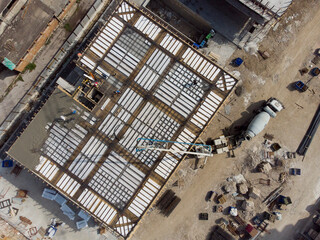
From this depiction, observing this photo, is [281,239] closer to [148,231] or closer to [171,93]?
[148,231]

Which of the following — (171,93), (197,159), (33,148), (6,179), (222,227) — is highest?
(171,93)

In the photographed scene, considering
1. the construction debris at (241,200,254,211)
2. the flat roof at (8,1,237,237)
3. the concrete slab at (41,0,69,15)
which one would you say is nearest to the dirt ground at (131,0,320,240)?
the construction debris at (241,200,254,211)

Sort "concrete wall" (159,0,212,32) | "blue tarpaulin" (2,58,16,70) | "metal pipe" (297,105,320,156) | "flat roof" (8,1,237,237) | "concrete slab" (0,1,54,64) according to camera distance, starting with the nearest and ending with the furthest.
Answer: "flat roof" (8,1,237,237)
"blue tarpaulin" (2,58,16,70)
"concrete slab" (0,1,54,64)
"concrete wall" (159,0,212,32)
"metal pipe" (297,105,320,156)

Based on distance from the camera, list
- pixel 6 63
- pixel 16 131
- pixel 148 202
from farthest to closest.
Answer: pixel 16 131, pixel 6 63, pixel 148 202

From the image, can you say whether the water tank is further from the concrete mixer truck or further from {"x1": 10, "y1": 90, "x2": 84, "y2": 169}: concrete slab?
{"x1": 10, "y1": 90, "x2": 84, "y2": 169}: concrete slab

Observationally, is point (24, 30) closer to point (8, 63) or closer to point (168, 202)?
point (8, 63)

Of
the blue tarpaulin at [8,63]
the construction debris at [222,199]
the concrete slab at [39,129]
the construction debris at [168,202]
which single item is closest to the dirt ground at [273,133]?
the construction debris at [168,202]

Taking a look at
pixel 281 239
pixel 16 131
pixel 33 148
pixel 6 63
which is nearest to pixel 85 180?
pixel 33 148
